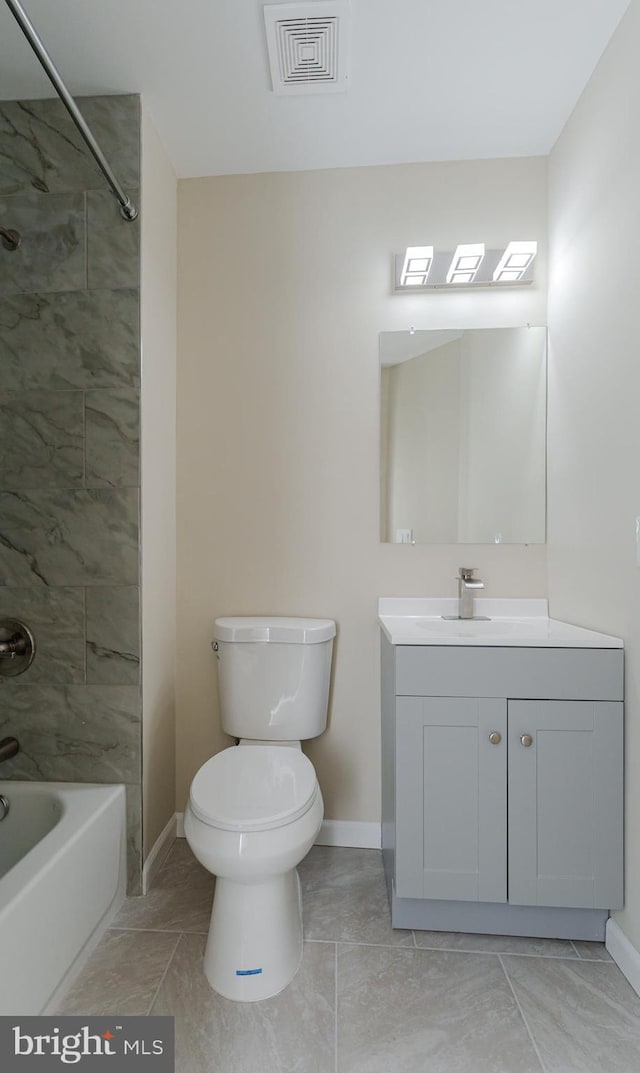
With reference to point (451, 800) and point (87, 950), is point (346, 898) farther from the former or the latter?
point (87, 950)

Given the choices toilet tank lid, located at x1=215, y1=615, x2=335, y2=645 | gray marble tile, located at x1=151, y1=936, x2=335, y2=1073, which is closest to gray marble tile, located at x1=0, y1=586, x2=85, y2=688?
toilet tank lid, located at x1=215, y1=615, x2=335, y2=645

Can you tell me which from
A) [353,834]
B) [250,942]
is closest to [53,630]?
[250,942]

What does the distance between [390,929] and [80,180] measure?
8.02ft

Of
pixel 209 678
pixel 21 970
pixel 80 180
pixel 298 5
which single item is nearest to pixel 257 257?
pixel 80 180

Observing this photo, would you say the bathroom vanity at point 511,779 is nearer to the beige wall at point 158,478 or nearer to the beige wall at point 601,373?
the beige wall at point 601,373

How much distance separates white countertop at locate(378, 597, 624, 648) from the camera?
154cm

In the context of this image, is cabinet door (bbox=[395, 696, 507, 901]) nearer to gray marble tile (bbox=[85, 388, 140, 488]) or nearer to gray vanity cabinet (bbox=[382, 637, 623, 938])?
gray vanity cabinet (bbox=[382, 637, 623, 938])

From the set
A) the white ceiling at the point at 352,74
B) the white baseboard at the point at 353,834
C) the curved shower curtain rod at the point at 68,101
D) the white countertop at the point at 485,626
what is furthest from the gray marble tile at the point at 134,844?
the white ceiling at the point at 352,74

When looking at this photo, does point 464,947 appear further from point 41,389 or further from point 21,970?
point 41,389

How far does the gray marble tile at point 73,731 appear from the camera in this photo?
5.73ft

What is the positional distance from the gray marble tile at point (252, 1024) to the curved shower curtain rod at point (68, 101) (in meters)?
2.05

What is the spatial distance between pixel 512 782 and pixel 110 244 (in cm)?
199

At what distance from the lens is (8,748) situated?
171 cm

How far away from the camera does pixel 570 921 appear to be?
5.08ft
